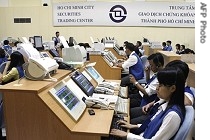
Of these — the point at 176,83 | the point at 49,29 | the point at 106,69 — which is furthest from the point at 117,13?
the point at 176,83

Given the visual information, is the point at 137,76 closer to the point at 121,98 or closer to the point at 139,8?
the point at 121,98

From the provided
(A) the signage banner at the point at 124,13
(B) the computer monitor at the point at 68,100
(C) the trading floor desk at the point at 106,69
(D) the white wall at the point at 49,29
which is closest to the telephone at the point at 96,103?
(B) the computer monitor at the point at 68,100

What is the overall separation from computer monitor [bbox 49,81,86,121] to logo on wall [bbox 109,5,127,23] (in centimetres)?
847

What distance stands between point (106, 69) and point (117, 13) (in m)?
6.23

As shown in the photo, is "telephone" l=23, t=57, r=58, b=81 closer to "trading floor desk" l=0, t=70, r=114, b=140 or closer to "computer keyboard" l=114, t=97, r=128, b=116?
"trading floor desk" l=0, t=70, r=114, b=140

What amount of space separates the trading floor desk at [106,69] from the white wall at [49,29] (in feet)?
20.4

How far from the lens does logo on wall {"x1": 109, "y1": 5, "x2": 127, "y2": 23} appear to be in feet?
33.2

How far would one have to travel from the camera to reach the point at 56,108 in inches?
64.7

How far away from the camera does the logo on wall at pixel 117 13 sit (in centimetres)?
1011

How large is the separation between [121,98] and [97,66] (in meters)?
1.79

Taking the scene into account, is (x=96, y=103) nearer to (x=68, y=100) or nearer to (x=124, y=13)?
(x=68, y=100)

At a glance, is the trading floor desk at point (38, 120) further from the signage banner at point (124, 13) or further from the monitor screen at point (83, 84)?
the signage banner at point (124, 13)

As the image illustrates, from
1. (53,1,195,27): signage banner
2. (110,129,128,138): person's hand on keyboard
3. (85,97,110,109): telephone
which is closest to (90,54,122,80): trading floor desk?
(85,97,110,109): telephone

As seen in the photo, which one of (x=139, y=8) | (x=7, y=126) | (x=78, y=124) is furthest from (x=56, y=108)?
(x=139, y=8)
